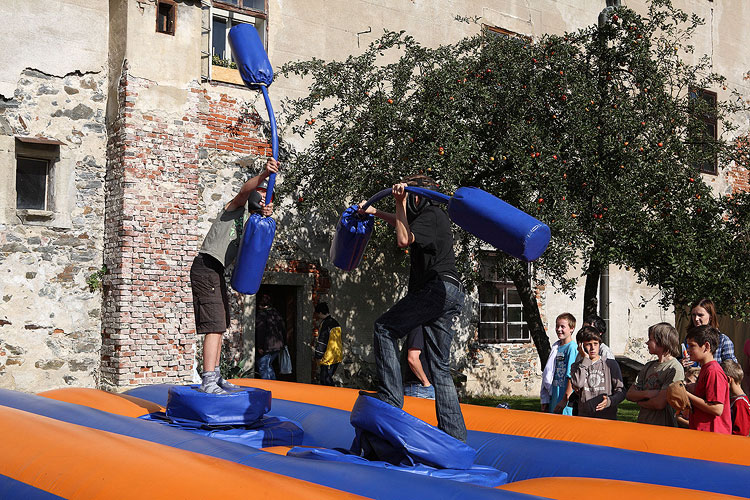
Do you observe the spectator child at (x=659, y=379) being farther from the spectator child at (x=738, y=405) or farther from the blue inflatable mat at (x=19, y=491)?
the blue inflatable mat at (x=19, y=491)

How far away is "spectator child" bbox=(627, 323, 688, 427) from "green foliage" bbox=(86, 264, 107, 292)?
7096 mm

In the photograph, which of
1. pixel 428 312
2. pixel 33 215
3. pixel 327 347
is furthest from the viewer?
pixel 327 347

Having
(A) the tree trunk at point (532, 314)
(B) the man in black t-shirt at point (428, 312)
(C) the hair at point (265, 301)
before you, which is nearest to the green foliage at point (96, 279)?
(C) the hair at point (265, 301)

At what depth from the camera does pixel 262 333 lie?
10773 mm

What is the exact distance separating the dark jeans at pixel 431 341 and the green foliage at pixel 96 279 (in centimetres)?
670

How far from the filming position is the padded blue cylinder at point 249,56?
5.55 meters

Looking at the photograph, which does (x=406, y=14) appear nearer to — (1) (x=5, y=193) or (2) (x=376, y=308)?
(2) (x=376, y=308)

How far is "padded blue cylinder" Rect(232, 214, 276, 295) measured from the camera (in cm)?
516

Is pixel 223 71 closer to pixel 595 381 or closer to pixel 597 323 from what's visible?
pixel 597 323

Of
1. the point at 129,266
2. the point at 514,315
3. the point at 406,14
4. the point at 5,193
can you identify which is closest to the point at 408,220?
the point at 129,266

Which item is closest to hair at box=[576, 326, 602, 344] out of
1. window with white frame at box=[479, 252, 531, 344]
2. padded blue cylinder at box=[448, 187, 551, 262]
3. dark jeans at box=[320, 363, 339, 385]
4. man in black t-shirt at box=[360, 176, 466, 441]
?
man in black t-shirt at box=[360, 176, 466, 441]

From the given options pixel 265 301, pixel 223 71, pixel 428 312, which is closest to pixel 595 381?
pixel 428 312

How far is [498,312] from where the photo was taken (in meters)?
14.6

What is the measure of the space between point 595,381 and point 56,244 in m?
7.10
